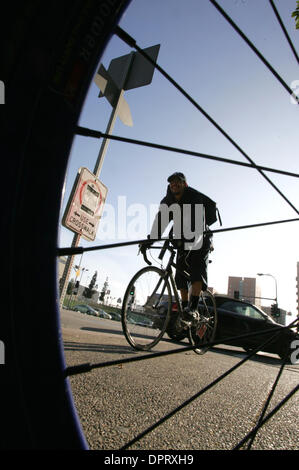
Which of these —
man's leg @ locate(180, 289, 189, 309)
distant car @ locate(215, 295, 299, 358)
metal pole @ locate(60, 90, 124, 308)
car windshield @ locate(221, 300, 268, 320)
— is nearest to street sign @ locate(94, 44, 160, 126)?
metal pole @ locate(60, 90, 124, 308)

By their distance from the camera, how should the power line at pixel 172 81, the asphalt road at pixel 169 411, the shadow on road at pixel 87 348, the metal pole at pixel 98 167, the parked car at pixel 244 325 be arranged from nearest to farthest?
the power line at pixel 172 81 → the asphalt road at pixel 169 411 → the shadow on road at pixel 87 348 → the metal pole at pixel 98 167 → the parked car at pixel 244 325

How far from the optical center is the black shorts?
3031mm

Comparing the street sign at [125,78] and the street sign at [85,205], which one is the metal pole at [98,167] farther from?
the street sign at [125,78]

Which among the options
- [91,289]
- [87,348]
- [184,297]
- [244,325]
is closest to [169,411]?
[87,348]

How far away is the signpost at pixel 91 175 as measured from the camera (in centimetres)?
332

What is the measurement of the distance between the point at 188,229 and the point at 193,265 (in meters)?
0.44

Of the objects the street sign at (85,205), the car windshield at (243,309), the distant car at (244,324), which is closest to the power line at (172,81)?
the street sign at (85,205)

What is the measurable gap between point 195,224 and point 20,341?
Result: 271 cm

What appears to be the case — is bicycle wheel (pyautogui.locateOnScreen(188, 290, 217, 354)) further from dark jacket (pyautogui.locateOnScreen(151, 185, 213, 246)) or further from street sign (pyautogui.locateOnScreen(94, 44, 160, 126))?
street sign (pyautogui.locateOnScreen(94, 44, 160, 126))

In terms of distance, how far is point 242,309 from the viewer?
7.64 meters
